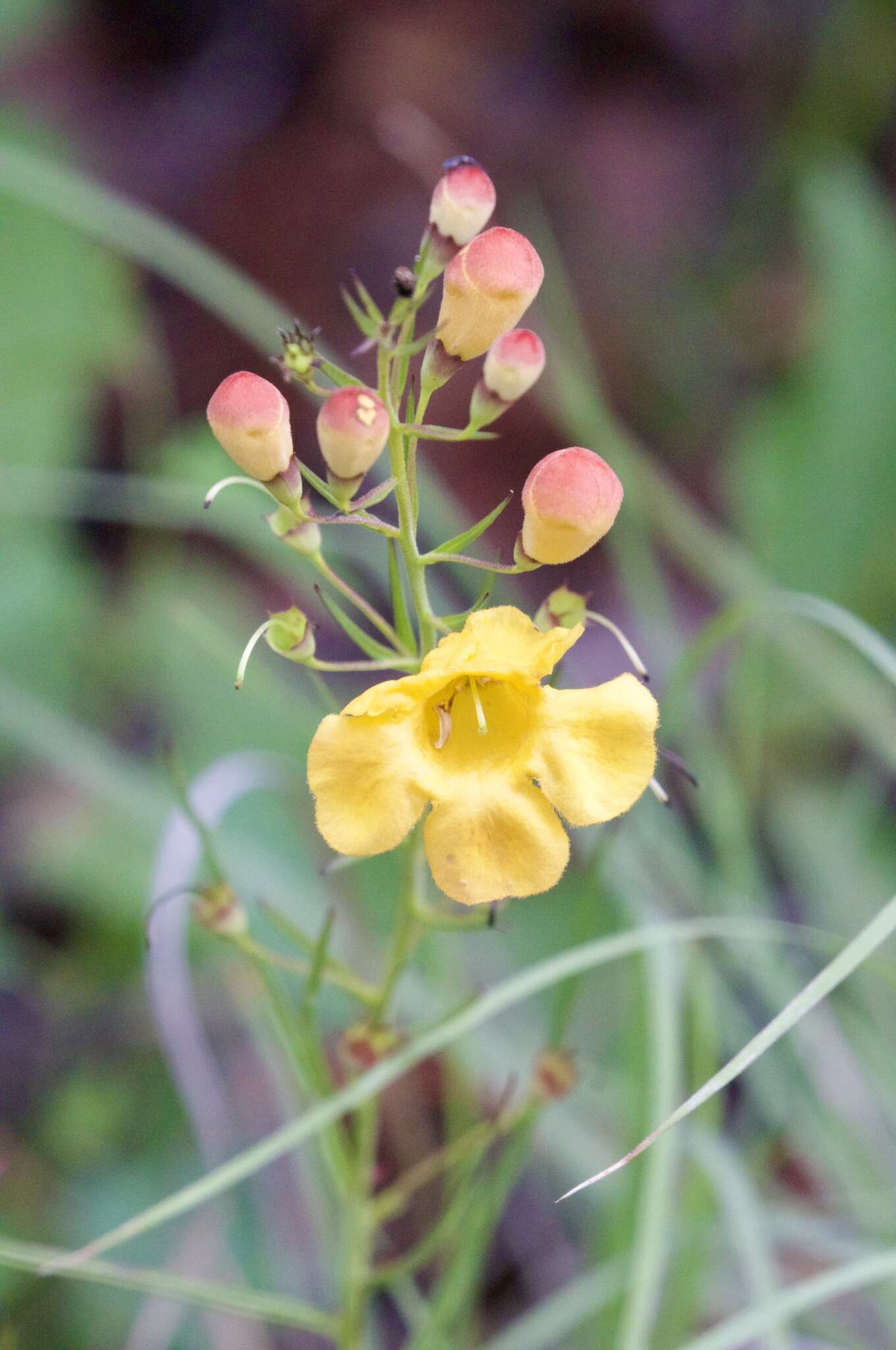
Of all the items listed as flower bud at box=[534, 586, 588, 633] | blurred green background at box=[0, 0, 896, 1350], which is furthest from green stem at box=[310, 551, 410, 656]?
blurred green background at box=[0, 0, 896, 1350]

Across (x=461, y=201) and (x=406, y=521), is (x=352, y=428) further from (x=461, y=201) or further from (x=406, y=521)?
(x=461, y=201)

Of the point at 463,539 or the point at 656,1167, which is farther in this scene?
the point at 656,1167

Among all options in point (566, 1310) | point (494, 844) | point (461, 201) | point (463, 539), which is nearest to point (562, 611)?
point (463, 539)

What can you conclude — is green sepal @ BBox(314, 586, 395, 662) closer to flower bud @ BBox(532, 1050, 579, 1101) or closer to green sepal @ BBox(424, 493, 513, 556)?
green sepal @ BBox(424, 493, 513, 556)

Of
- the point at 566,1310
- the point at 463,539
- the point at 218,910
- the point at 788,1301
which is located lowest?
the point at 566,1310

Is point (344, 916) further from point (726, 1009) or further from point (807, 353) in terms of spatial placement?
point (807, 353)

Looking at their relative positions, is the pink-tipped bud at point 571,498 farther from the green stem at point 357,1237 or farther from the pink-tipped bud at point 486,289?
the green stem at point 357,1237

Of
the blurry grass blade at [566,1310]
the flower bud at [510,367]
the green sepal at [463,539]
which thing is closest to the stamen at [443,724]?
the green sepal at [463,539]
